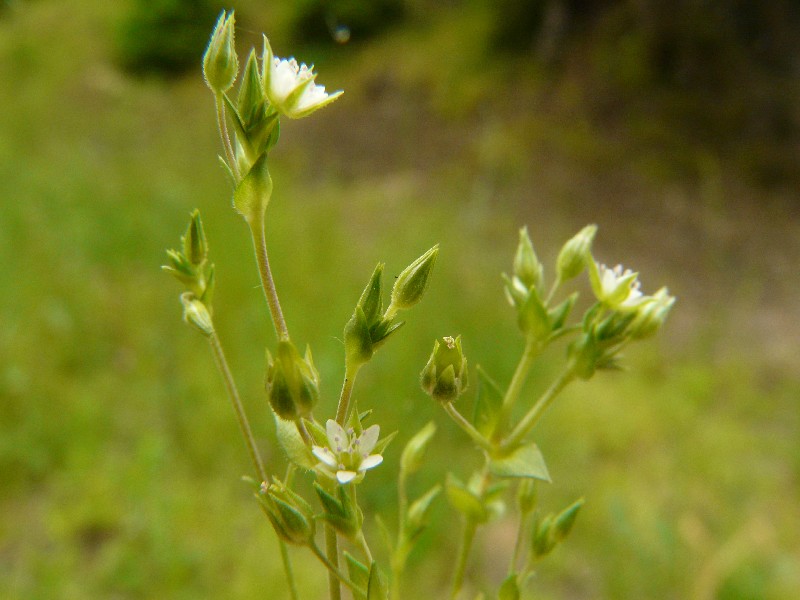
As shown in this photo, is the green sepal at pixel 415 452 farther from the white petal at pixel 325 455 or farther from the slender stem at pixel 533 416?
the white petal at pixel 325 455

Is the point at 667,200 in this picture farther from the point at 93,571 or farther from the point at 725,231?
the point at 93,571

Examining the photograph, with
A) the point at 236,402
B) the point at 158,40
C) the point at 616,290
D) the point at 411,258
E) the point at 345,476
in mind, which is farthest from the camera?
the point at 158,40

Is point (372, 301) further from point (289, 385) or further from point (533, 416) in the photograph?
point (533, 416)

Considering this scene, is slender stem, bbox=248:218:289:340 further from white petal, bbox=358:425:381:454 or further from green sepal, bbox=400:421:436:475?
green sepal, bbox=400:421:436:475

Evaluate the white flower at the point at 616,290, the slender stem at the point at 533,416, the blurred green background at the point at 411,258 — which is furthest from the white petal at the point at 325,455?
the blurred green background at the point at 411,258

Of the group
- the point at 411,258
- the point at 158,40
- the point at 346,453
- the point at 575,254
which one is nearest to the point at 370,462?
the point at 346,453

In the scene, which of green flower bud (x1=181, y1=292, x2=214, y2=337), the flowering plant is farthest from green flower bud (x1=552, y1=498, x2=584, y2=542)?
green flower bud (x1=181, y1=292, x2=214, y2=337)
